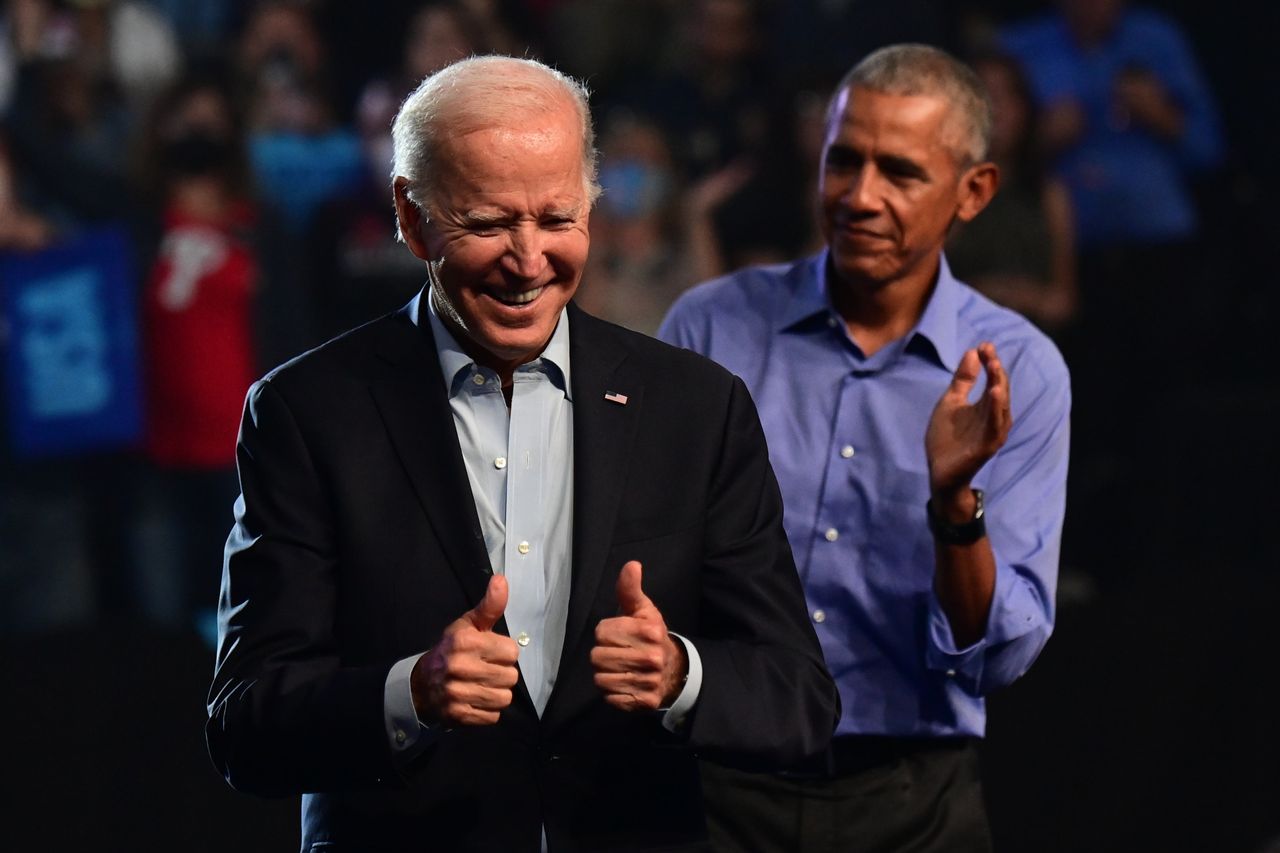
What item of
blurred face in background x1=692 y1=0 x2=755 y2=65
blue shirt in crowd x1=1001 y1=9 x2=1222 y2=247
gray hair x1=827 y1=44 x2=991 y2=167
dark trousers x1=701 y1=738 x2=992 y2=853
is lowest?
dark trousers x1=701 y1=738 x2=992 y2=853

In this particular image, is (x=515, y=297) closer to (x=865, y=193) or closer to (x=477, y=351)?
(x=477, y=351)

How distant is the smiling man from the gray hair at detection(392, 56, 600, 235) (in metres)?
0.67

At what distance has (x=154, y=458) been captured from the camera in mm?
5156

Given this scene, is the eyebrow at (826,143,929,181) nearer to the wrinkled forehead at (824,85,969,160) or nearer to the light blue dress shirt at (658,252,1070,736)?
the wrinkled forehead at (824,85,969,160)

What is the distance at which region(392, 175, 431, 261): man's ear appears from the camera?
176 centimetres

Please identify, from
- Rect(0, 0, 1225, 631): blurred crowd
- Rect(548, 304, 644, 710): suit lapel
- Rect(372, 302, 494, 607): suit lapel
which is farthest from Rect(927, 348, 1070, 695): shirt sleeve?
Rect(0, 0, 1225, 631): blurred crowd

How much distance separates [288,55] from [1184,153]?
2691 millimetres

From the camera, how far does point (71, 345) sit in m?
5.12

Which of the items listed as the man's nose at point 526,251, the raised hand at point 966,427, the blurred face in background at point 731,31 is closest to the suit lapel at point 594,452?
the man's nose at point 526,251

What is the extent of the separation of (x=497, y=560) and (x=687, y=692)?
227mm

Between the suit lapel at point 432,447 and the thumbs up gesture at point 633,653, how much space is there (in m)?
0.16

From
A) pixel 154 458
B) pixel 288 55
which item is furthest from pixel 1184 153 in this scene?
pixel 154 458

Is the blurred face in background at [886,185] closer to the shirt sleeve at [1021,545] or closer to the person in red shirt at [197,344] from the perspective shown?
the shirt sleeve at [1021,545]

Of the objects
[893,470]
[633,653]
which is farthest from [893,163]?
[633,653]
